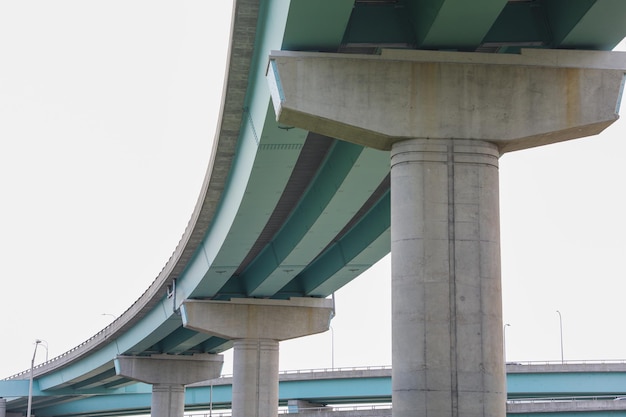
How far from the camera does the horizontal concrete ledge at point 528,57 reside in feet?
59.8

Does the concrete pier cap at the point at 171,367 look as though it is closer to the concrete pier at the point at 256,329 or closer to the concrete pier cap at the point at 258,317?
the concrete pier at the point at 256,329

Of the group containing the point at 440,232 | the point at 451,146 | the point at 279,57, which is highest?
the point at 279,57

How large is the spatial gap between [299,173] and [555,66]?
10680 millimetres

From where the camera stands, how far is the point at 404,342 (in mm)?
17266

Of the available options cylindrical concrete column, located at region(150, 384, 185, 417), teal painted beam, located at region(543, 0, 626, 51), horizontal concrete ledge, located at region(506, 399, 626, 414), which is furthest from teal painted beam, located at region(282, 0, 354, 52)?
cylindrical concrete column, located at region(150, 384, 185, 417)

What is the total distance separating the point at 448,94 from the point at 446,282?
307 centimetres

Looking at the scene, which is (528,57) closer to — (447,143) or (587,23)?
(587,23)

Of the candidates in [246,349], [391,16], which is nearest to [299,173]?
[391,16]

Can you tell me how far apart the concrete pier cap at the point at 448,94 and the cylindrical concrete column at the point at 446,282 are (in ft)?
1.39

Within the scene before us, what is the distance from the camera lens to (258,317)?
139 ft

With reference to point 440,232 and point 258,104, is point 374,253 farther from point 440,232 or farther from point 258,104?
point 440,232

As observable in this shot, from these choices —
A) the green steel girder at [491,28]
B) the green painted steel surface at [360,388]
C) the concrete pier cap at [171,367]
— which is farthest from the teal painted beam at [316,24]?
the concrete pier cap at [171,367]

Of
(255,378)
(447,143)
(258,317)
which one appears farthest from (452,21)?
(255,378)

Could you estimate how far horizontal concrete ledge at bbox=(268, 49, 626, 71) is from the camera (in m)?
18.2
